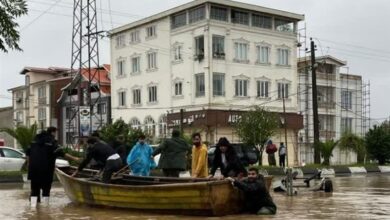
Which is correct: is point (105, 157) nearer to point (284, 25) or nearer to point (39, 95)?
point (284, 25)

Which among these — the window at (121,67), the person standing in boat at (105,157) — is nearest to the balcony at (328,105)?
the window at (121,67)

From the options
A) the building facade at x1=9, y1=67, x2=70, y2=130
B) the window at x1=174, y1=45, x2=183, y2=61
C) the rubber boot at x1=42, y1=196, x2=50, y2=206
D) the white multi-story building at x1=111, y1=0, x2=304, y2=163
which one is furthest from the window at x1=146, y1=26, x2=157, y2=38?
the rubber boot at x1=42, y1=196, x2=50, y2=206

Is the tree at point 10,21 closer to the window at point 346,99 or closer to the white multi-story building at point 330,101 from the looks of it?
the white multi-story building at point 330,101

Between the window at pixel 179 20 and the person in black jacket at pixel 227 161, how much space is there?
133ft

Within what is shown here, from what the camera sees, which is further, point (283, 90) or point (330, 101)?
point (330, 101)

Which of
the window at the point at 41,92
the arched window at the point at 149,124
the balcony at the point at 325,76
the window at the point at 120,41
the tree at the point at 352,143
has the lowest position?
the tree at the point at 352,143

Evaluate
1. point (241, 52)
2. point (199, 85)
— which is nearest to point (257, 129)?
point (199, 85)

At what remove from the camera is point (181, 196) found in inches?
453

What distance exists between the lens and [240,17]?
2077 inches

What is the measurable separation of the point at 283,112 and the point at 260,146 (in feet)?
50.8

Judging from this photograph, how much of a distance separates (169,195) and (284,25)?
46.3 m

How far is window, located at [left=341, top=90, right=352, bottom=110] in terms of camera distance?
64375 mm

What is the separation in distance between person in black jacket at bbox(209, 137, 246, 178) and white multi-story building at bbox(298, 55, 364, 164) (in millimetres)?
45666

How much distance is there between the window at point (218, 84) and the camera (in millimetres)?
50125
